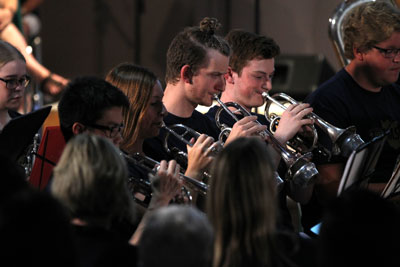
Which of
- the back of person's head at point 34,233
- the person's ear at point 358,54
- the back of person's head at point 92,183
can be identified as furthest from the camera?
the person's ear at point 358,54

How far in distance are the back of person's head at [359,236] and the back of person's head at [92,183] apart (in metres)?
0.62

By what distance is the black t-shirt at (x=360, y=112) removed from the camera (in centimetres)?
381

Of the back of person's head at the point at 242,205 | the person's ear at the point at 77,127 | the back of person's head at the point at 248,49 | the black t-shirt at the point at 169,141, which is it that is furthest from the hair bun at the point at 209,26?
the back of person's head at the point at 242,205

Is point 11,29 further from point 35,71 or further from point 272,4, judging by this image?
point 272,4

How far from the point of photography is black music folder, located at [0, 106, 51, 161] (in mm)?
2602

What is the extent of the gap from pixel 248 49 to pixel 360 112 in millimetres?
632

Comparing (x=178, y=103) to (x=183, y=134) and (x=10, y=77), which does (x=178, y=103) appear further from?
(x=10, y=77)

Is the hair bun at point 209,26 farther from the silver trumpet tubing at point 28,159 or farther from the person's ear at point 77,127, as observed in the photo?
the person's ear at point 77,127

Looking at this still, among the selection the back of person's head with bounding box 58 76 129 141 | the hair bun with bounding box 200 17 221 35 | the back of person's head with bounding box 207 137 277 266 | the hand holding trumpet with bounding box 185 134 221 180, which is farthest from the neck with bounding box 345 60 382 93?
the back of person's head with bounding box 207 137 277 266

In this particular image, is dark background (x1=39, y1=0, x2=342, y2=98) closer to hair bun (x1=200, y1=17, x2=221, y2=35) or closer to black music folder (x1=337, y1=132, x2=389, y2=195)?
hair bun (x1=200, y1=17, x2=221, y2=35)

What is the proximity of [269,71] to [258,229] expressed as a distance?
2.00m

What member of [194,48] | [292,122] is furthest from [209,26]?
[292,122]

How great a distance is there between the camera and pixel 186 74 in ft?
12.2

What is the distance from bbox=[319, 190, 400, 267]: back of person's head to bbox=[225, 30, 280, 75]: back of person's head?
229 cm
